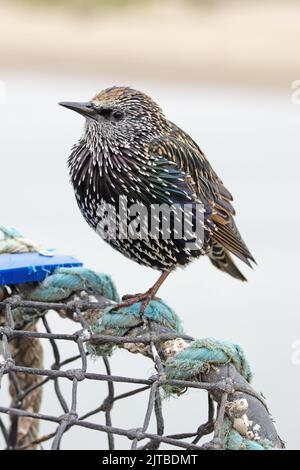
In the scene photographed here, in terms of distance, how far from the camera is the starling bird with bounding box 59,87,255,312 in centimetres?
270

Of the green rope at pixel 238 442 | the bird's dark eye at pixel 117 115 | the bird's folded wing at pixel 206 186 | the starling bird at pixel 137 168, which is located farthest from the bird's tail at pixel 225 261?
the green rope at pixel 238 442

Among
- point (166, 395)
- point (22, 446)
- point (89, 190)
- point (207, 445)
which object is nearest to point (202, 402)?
point (22, 446)

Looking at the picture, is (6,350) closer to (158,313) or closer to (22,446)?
(158,313)

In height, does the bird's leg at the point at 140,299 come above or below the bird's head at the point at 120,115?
below

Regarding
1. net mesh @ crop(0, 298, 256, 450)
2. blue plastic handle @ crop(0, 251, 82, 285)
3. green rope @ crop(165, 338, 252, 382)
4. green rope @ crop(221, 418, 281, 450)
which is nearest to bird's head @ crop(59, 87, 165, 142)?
blue plastic handle @ crop(0, 251, 82, 285)

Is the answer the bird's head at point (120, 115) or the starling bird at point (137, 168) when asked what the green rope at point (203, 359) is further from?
the bird's head at point (120, 115)

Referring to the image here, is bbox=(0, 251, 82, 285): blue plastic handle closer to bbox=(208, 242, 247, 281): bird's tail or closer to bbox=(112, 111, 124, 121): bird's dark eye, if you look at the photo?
bbox=(112, 111, 124, 121): bird's dark eye

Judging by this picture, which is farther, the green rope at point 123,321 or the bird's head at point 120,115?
the bird's head at point 120,115

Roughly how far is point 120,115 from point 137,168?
0.16 m

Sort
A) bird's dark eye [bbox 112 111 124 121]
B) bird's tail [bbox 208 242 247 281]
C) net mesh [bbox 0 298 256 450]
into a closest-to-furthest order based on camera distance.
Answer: net mesh [bbox 0 298 256 450] < bird's dark eye [bbox 112 111 124 121] < bird's tail [bbox 208 242 247 281]

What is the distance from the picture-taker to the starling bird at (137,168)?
2699 millimetres

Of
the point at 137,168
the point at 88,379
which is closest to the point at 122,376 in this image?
the point at 88,379

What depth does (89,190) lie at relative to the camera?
8.89 feet

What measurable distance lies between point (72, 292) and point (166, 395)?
1.69 feet
